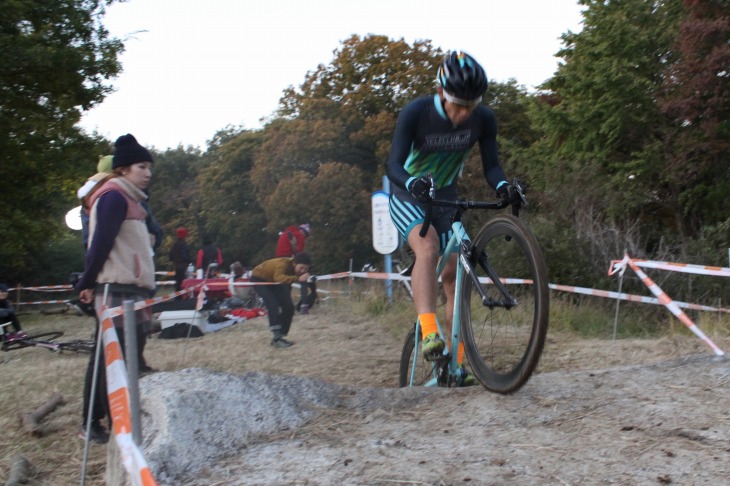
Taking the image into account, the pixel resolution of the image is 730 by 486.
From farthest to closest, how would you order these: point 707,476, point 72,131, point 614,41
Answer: point 614,41 → point 72,131 → point 707,476

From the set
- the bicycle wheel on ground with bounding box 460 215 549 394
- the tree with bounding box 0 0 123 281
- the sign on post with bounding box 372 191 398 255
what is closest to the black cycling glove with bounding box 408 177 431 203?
the bicycle wheel on ground with bounding box 460 215 549 394

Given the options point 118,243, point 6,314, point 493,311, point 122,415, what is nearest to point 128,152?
point 118,243

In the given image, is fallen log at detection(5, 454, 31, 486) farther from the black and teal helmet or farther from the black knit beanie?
the black and teal helmet

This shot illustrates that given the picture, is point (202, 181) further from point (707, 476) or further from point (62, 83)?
point (707, 476)

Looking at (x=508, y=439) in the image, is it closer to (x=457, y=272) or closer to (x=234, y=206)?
(x=457, y=272)

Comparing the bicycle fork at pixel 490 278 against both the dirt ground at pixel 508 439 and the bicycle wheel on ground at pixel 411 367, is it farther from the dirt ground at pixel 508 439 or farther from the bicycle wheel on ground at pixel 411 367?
the bicycle wheel on ground at pixel 411 367

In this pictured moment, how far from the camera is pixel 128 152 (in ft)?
14.9

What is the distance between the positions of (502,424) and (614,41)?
26.6 metres

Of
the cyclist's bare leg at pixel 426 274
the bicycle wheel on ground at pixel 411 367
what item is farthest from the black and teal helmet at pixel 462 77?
the bicycle wheel on ground at pixel 411 367

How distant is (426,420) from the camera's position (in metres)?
3.39

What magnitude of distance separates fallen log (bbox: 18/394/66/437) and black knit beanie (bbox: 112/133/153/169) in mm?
1928

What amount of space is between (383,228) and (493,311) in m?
9.72

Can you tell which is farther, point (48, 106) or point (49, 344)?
point (48, 106)

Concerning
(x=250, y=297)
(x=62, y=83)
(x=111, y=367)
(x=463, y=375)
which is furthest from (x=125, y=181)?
(x=62, y=83)
